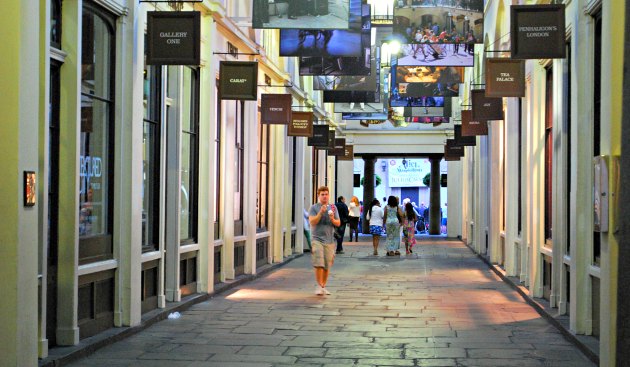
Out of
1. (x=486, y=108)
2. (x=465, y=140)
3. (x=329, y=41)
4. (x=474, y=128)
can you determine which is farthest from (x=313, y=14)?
(x=465, y=140)

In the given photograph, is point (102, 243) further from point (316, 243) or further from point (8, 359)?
point (316, 243)

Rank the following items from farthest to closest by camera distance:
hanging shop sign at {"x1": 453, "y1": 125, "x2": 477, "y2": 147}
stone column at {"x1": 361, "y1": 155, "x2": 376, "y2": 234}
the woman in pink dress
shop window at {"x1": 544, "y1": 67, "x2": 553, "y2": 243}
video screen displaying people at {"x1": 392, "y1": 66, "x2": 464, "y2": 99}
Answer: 1. stone column at {"x1": 361, "y1": 155, "x2": 376, "y2": 234}
2. the woman in pink dress
3. hanging shop sign at {"x1": 453, "y1": 125, "x2": 477, "y2": 147}
4. video screen displaying people at {"x1": 392, "y1": 66, "x2": 464, "y2": 99}
5. shop window at {"x1": 544, "y1": 67, "x2": 553, "y2": 243}

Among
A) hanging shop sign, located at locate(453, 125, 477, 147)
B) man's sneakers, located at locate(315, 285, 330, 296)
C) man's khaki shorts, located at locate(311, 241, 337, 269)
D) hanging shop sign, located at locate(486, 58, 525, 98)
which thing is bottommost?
man's sneakers, located at locate(315, 285, 330, 296)

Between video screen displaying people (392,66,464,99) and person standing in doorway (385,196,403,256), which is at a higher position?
video screen displaying people (392,66,464,99)

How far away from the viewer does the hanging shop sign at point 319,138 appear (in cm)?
2914

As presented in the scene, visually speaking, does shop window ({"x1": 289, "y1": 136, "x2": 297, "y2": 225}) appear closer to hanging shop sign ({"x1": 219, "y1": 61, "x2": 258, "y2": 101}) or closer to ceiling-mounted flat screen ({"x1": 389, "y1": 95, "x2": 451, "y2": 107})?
ceiling-mounted flat screen ({"x1": 389, "y1": 95, "x2": 451, "y2": 107})

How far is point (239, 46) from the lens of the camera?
1842cm

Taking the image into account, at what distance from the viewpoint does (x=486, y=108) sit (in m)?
19.3

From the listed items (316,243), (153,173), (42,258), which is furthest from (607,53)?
(316,243)

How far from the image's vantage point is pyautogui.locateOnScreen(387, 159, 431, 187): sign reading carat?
187 ft

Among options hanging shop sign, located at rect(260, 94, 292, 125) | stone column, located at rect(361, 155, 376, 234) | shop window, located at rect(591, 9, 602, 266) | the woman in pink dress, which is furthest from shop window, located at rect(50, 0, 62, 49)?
stone column, located at rect(361, 155, 376, 234)

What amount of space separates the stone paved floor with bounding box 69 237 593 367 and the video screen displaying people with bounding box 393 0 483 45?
4706 millimetres

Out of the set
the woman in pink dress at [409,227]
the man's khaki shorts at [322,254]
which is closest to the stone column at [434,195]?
the woman in pink dress at [409,227]

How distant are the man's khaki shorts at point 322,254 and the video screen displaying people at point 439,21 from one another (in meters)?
5.06
